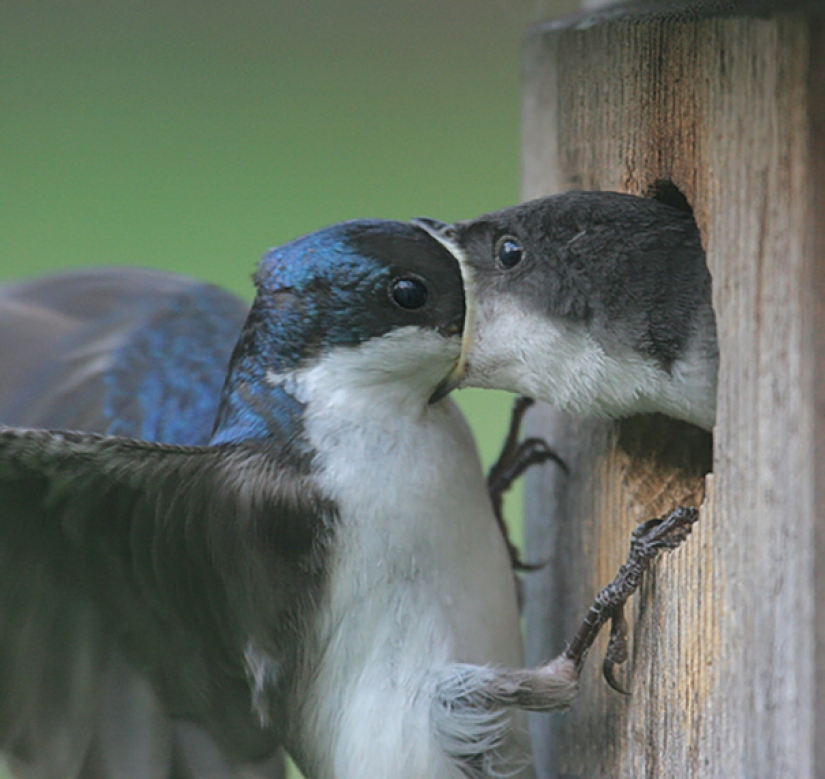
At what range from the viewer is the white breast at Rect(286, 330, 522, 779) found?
1214 mm

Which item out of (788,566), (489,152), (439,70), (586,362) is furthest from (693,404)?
(489,152)

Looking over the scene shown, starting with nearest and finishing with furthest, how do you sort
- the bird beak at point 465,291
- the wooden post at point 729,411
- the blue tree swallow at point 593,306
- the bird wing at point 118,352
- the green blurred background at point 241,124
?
1. the wooden post at point 729,411
2. the blue tree swallow at point 593,306
3. the bird beak at point 465,291
4. the green blurred background at point 241,124
5. the bird wing at point 118,352

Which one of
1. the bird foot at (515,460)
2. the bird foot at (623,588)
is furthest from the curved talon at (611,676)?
the bird foot at (515,460)

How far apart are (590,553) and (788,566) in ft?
1.29

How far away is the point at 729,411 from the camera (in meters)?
0.98

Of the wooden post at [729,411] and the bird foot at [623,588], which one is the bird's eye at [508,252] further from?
the bird foot at [623,588]

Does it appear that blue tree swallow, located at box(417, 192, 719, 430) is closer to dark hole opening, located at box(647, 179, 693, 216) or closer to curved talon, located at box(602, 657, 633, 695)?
dark hole opening, located at box(647, 179, 693, 216)

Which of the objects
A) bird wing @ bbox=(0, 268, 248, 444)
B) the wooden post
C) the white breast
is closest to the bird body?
the white breast

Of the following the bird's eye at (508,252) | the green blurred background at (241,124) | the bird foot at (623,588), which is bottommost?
the bird foot at (623,588)

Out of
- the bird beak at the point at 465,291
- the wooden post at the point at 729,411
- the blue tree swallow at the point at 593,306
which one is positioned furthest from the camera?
the bird beak at the point at 465,291

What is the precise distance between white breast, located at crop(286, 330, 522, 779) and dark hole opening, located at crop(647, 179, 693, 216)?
28 centimetres

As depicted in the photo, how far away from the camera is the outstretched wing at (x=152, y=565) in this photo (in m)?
1.13

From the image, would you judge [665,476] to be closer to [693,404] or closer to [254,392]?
[693,404]

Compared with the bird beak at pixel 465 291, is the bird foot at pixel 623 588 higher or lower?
lower
